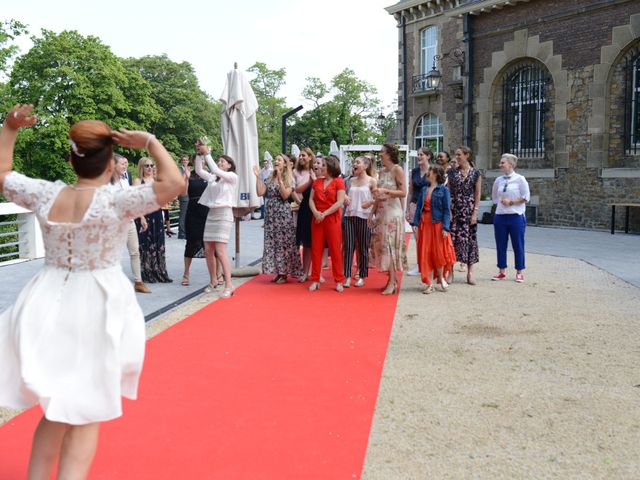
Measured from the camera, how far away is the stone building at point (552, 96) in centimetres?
1992

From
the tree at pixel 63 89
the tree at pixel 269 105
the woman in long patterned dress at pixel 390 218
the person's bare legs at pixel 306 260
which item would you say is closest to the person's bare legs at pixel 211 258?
the person's bare legs at pixel 306 260

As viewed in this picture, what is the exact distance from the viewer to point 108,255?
2.83 meters

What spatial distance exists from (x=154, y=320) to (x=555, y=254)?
9.21m

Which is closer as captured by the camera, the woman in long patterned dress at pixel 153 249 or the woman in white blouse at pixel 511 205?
the woman in long patterned dress at pixel 153 249

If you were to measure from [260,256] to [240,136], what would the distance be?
3.77 meters

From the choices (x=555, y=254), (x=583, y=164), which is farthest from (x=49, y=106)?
(x=555, y=254)

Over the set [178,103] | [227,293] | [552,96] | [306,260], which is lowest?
[227,293]

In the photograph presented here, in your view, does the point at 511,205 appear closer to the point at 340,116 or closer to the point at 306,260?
the point at 306,260

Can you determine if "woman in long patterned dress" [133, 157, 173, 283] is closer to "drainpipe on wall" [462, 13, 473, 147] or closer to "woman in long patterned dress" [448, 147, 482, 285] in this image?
"woman in long patterned dress" [448, 147, 482, 285]

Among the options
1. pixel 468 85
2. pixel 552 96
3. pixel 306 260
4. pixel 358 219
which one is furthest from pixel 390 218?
pixel 468 85

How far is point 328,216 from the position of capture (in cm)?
963

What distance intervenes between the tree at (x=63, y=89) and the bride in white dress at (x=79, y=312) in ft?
143

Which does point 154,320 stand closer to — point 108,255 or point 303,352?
point 303,352

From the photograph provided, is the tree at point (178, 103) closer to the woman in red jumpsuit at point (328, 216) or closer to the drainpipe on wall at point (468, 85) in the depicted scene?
the drainpipe on wall at point (468, 85)
